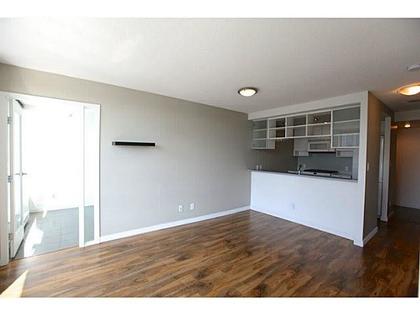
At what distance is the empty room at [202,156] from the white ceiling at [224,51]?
0.02 metres

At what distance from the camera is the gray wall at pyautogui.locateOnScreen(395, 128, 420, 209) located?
5.31 m

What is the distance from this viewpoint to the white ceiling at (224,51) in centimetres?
165

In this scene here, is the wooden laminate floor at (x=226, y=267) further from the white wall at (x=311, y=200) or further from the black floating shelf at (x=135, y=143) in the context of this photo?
the black floating shelf at (x=135, y=143)

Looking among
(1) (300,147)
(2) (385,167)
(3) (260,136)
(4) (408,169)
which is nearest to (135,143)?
(3) (260,136)

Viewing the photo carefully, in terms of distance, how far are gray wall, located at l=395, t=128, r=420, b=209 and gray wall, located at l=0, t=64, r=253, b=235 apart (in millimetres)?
4315

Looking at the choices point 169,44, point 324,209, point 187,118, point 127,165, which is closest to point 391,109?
point 324,209

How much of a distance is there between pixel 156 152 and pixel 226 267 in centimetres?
216

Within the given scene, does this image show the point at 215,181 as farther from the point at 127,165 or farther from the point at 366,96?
the point at 366,96

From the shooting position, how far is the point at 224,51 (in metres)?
2.07

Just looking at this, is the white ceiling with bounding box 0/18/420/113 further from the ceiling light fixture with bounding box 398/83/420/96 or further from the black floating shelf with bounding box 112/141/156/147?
the black floating shelf with bounding box 112/141/156/147

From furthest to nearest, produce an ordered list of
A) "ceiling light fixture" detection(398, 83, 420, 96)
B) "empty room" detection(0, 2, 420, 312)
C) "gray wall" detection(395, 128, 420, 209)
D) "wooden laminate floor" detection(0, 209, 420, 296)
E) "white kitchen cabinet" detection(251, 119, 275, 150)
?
"gray wall" detection(395, 128, 420, 209)
"white kitchen cabinet" detection(251, 119, 275, 150)
"ceiling light fixture" detection(398, 83, 420, 96)
"wooden laminate floor" detection(0, 209, 420, 296)
"empty room" detection(0, 2, 420, 312)

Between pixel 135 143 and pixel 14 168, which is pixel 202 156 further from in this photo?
pixel 14 168

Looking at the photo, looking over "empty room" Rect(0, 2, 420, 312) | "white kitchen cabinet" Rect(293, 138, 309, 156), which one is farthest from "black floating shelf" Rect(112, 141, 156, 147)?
"white kitchen cabinet" Rect(293, 138, 309, 156)

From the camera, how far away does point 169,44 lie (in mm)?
1950
